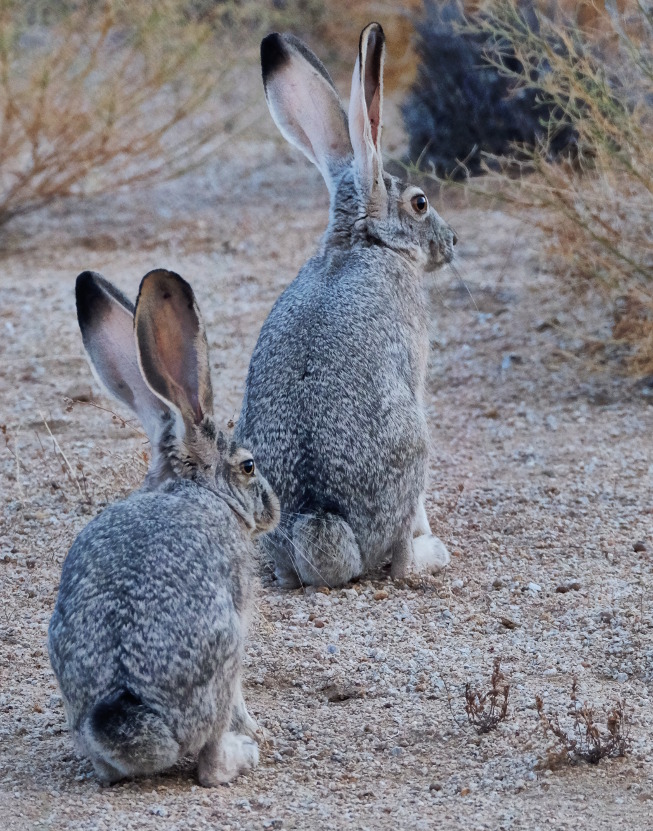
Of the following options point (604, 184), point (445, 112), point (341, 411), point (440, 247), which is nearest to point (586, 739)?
point (341, 411)

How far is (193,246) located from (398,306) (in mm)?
4594

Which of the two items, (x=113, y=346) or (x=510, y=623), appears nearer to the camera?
(x=113, y=346)

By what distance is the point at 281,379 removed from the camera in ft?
16.2

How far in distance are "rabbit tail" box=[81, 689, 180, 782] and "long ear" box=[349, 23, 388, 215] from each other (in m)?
2.88

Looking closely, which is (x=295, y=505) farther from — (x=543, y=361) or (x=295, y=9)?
(x=295, y=9)

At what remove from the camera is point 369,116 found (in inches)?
216

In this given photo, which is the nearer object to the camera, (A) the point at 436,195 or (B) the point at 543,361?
(B) the point at 543,361

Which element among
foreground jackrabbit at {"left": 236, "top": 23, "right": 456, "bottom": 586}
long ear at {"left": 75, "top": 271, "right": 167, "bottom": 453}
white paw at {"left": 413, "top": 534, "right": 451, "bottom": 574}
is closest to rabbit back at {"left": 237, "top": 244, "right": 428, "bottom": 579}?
foreground jackrabbit at {"left": 236, "top": 23, "right": 456, "bottom": 586}

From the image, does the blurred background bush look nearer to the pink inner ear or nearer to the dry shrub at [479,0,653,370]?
the dry shrub at [479,0,653,370]

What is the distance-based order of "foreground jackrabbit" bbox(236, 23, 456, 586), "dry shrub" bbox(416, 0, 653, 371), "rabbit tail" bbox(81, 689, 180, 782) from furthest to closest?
"dry shrub" bbox(416, 0, 653, 371), "foreground jackrabbit" bbox(236, 23, 456, 586), "rabbit tail" bbox(81, 689, 180, 782)

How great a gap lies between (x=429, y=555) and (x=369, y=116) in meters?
1.93

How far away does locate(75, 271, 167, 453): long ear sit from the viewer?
3793mm

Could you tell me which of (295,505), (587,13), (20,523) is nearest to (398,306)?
(295,505)

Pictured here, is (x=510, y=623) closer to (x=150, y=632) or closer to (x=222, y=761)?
(x=222, y=761)
